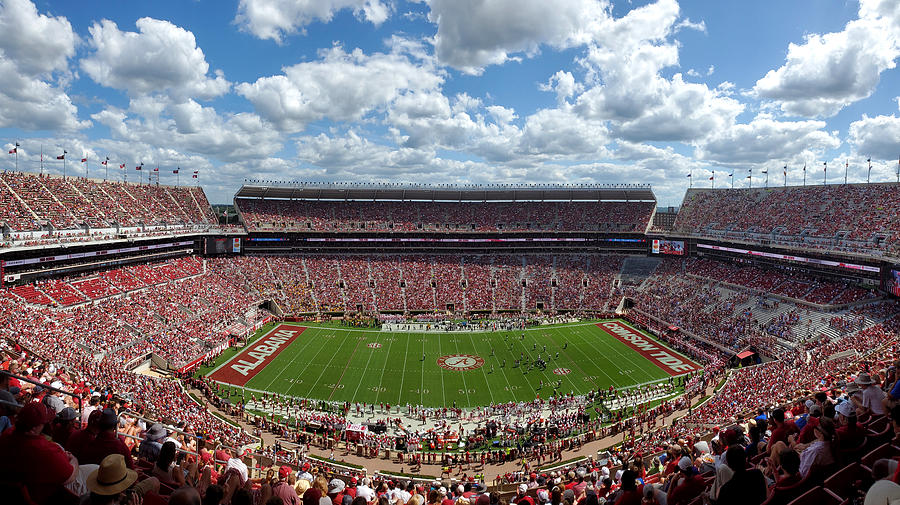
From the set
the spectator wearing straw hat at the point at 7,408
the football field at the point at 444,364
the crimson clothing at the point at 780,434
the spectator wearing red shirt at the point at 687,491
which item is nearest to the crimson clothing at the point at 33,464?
the spectator wearing straw hat at the point at 7,408

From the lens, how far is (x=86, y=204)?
4303 cm

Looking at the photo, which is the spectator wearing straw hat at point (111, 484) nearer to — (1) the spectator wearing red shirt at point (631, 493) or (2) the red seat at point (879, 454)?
(1) the spectator wearing red shirt at point (631, 493)

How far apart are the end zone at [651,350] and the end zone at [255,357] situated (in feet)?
91.5

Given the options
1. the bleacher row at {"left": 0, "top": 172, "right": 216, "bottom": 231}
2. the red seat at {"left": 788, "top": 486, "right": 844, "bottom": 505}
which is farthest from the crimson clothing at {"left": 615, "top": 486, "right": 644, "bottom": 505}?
the bleacher row at {"left": 0, "top": 172, "right": 216, "bottom": 231}

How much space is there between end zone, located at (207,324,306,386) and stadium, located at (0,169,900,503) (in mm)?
257

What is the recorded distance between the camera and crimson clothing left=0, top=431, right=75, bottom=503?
145 inches

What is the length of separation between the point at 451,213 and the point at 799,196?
131 feet

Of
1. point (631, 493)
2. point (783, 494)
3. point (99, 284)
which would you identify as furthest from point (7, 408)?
point (99, 284)

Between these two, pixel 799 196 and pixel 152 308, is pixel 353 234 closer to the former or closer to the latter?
pixel 152 308

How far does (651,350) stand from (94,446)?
37.5 m

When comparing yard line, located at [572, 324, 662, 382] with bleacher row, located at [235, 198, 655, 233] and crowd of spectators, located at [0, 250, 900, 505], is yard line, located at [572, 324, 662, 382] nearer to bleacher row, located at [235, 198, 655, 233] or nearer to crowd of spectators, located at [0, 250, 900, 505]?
crowd of spectators, located at [0, 250, 900, 505]

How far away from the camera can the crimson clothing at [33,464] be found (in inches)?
145

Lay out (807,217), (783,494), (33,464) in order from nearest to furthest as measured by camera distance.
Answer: (33,464) → (783,494) → (807,217)

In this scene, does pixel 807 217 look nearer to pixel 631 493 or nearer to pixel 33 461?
pixel 631 493
